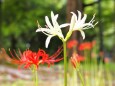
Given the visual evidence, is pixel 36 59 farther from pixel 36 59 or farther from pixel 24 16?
pixel 24 16

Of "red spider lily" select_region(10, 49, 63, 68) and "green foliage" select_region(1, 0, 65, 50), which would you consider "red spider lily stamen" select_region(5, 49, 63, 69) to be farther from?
"green foliage" select_region(1, 0, 65, 50)

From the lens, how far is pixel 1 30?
16922 millimetres

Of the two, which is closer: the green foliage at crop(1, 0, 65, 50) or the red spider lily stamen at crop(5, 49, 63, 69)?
the red spider lily stamen at crop(5, 49, 63, 69)

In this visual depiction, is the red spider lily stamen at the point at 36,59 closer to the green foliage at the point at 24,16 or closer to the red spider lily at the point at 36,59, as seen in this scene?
the red spider lily at the point at 36,59

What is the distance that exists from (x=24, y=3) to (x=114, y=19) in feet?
13.4

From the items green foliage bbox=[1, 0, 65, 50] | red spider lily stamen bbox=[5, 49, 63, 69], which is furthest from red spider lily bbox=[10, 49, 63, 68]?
green foliage bbox=[1, 0, 65, 50]

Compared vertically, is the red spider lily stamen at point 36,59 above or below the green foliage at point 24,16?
below

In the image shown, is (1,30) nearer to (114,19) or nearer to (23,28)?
(23,28)

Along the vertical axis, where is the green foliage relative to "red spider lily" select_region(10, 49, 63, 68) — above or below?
above

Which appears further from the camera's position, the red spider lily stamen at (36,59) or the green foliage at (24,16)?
the green foliage at (24,16)

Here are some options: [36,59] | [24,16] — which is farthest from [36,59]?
[24,16]

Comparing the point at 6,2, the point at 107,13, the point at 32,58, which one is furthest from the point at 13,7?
the point at 32,58

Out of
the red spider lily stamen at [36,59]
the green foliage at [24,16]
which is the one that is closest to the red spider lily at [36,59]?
the red spider lily stamen at [36,59]

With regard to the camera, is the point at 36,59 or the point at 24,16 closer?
the point at 36,59
